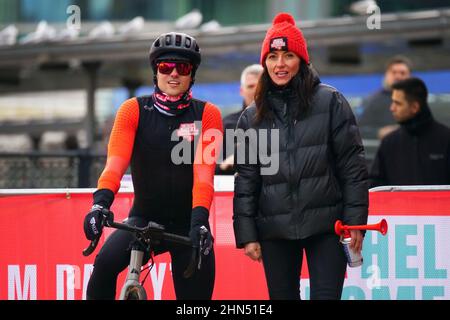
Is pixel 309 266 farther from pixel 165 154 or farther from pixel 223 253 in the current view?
pixel 223 253

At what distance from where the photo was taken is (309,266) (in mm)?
6273

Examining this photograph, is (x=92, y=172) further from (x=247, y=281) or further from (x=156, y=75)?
(x=156, y=75)

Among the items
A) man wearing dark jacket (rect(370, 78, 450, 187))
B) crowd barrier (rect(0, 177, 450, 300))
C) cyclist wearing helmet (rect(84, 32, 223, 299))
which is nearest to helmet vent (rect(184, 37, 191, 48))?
cyclist wearing helmet (rect(84, 32, 223, 299))

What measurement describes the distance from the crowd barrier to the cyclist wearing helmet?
65.7 inches

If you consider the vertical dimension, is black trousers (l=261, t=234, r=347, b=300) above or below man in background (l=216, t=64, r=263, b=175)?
below

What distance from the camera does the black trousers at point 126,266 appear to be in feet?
20.5

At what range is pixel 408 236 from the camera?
7.89 metres

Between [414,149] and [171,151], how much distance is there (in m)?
4.07

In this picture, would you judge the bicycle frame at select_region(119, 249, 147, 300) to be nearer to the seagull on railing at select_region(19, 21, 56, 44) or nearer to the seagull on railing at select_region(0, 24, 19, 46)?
the seagull on railing at select_region(19, 21, 56, 44)

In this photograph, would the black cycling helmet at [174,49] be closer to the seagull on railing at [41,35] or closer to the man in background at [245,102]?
the man in background at [245,102]

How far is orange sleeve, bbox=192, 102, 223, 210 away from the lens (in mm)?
6262

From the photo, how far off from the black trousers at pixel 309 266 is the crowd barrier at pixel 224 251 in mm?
1700

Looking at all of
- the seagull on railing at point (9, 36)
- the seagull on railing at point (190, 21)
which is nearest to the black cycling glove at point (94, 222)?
the seagull on railing at point (190, 21)

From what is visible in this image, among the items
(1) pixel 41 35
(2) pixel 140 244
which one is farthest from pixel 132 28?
(2) pixel 140 244
